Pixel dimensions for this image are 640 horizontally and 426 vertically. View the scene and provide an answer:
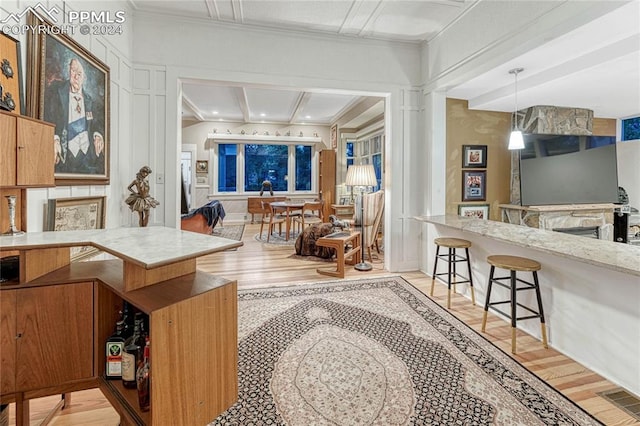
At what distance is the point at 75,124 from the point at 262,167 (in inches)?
292

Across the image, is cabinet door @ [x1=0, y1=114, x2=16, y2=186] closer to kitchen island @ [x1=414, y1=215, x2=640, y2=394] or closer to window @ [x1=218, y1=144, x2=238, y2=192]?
kitchen island @ [x1=414, y1=215, x2=640, y2=394]

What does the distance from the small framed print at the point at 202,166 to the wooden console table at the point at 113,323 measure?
26.1ft

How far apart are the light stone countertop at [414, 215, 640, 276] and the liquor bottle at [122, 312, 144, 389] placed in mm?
2394

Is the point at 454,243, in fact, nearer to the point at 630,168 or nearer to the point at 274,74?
the point at 274,74

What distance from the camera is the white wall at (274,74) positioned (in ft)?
11.6

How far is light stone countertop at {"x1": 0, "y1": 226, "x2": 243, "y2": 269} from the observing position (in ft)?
4.05

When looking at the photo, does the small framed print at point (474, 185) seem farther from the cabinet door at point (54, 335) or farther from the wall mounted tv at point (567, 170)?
the cabinet door at point (54, 335)

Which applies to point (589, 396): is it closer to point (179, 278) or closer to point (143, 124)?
point (179, 278)

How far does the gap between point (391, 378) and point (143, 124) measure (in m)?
3.52

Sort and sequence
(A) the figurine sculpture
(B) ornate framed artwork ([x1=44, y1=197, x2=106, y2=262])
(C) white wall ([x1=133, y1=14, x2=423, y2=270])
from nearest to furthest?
1. (B) ornate framed artwork ([x1=44, y1=197, x2=106, y2=262])
2. (A) the figurine sculpture
3. (C) white wall ([x1=133, y1=14, x2=423, y2=270])

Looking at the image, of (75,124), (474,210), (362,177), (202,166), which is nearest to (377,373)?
(75,124)

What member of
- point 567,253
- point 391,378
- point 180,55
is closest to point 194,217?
point 180,55

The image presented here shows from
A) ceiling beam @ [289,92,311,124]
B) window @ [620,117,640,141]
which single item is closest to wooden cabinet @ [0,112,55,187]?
ceiling beam @ [289,92,311,124]

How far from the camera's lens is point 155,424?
3.83 feet
